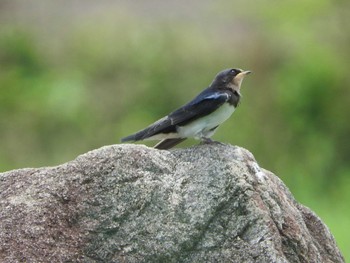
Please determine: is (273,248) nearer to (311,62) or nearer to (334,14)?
(311,62)

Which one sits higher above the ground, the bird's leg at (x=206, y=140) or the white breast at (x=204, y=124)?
the white breast at (x=204, y=124)

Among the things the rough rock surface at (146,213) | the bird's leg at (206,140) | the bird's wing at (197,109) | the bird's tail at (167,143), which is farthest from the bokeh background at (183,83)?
the rough rock surface at (146,213)

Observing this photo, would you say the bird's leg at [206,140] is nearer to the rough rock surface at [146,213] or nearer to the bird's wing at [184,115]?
the bird's wing at [184,115]

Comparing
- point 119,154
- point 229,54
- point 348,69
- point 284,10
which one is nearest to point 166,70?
point 229,54

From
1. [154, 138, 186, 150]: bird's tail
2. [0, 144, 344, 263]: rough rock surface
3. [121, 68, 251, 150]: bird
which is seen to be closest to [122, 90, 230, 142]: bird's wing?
[121, 68, 251, 150]: bird

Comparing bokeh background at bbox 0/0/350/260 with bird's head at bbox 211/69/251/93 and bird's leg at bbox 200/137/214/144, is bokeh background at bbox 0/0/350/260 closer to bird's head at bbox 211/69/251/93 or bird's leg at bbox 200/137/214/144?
bird's head at bbox 211/69/251/93

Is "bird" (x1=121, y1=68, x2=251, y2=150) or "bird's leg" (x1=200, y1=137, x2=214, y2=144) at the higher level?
"bird" (x1=121, y1=68, x2=251, y2=150)
